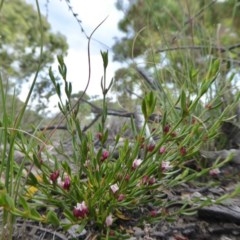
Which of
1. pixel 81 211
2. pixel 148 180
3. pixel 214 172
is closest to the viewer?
pixel 81 211

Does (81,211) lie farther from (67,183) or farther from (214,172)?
(214,172)

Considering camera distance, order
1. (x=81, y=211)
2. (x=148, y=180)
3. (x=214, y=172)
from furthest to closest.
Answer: (x=214, y=172)
(x=148, y=180)
(x=81, y=211)

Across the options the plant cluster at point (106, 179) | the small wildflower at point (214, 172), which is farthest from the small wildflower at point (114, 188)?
the small wildflower at point (214, 172)

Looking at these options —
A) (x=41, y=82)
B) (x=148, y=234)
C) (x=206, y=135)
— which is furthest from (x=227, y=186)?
(x=41, y=82)

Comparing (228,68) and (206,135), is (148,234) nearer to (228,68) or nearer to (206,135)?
(206,135)

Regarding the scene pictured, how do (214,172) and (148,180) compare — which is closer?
(148,180)

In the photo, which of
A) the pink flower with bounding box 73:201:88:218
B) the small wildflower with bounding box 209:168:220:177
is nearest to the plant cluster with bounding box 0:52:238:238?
the pink flower with bounding box 73:201:88:218

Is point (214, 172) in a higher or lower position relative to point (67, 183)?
higher

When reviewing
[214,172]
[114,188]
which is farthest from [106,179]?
[214,172]

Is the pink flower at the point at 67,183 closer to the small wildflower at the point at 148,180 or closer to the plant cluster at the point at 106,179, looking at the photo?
the plant cluster at the point at 106,179
